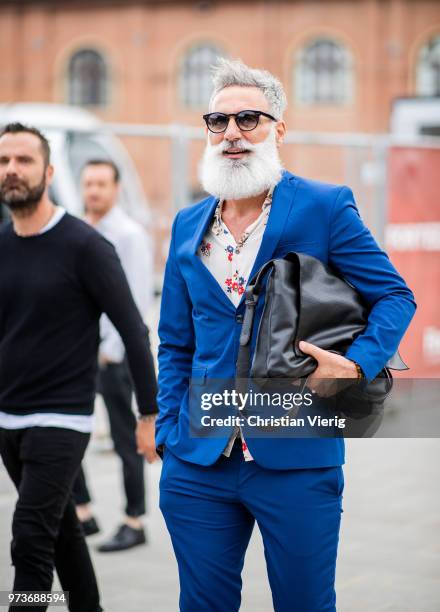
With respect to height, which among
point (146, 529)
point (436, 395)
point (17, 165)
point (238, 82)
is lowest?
point (146, 529)

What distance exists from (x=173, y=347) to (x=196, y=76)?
38.2 meters

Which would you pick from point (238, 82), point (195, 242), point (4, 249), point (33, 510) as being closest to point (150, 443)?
point (33, 510)

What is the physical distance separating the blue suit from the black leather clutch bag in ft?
0.15


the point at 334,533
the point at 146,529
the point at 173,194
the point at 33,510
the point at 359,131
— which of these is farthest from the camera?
the point at 359,131

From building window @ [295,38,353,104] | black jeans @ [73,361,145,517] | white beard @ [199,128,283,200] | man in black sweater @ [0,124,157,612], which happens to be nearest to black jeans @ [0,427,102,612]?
man in black sweater @ [0,124,157,612]

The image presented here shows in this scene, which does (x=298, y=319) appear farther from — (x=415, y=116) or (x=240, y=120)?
(x=415, y=116)

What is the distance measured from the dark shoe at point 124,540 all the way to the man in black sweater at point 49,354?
169cm

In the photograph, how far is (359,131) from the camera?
39375 millimetres

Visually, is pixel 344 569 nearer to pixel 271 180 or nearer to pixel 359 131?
pixel 271 180

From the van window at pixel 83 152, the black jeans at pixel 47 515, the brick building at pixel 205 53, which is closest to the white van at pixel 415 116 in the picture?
the van window at pixel 83 152

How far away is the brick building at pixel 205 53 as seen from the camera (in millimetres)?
39375

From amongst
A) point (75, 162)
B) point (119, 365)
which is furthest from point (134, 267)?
point (75, 162)

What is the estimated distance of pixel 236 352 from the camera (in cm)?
315

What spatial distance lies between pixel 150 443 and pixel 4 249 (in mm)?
919
